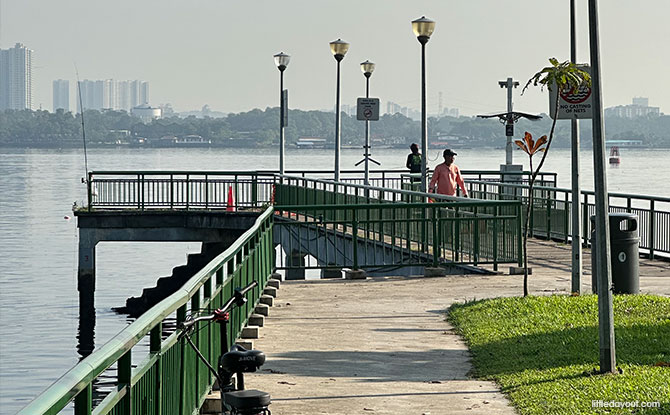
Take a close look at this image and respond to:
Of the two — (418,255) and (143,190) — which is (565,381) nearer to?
(418,255)

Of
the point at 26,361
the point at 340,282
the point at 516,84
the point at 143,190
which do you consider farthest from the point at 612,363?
the point at 516,84

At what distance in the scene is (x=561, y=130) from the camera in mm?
152375

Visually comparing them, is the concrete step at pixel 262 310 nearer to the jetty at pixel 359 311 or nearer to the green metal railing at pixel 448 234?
the jetty at pixel 359 311

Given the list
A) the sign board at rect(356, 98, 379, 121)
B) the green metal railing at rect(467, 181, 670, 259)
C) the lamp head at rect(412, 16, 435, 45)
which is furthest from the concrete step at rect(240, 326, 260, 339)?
the sign board at rect(356, 98, 379, 121)

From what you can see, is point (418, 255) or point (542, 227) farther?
point (542, 227)

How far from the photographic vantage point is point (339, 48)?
3762 centimetres

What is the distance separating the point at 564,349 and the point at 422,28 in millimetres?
15091

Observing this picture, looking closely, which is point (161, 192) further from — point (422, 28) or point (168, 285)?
point (422, 28)

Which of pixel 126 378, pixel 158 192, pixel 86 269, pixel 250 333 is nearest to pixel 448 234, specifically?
pixel 250 333

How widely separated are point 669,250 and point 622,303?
323 inches

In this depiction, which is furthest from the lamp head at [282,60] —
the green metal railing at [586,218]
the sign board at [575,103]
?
the sign board at [575,103]

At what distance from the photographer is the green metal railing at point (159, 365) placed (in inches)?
202

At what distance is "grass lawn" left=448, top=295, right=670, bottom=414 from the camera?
10055 mm

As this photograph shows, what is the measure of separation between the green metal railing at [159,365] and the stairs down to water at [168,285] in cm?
2825
